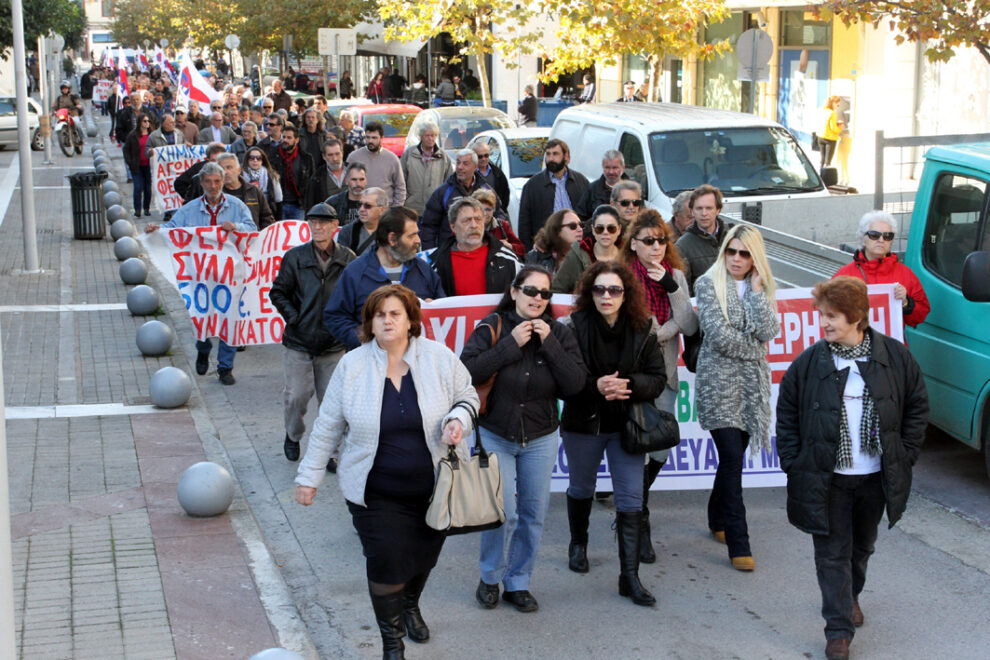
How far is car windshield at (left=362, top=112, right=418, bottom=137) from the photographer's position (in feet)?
74.5

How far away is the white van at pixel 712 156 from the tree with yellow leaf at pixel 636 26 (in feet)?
30.5

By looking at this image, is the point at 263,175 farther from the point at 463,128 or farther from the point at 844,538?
the point at 844,538

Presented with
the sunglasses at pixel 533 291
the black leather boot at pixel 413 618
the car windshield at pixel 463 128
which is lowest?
the black leather boot at pixel 413 618

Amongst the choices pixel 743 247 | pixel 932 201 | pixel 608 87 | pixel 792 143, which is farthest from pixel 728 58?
pixel 743 247

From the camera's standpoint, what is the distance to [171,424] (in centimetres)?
979

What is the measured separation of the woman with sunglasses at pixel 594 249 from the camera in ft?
24.1

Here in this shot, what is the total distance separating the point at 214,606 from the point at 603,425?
82.4 inches

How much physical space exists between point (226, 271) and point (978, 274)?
6429mm

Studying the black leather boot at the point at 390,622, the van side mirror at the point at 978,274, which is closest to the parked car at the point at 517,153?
the van side mirror at the point at 978,274

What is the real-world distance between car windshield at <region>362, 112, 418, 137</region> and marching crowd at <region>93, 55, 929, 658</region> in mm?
13778

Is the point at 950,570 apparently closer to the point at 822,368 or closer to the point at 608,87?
the point at 822,368

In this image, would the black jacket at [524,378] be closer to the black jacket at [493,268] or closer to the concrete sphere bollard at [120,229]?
the black jacket at [493,268]

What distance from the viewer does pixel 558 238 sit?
826 centimetres

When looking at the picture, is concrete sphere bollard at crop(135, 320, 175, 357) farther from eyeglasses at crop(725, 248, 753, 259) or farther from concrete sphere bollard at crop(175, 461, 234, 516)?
eyeglasses at crop(725, 248, 753, 259)
